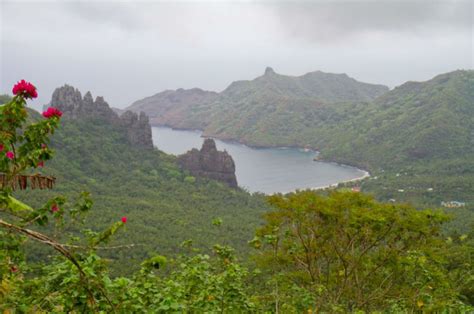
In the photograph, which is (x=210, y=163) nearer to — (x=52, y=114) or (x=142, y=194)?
(x=142, y=194)

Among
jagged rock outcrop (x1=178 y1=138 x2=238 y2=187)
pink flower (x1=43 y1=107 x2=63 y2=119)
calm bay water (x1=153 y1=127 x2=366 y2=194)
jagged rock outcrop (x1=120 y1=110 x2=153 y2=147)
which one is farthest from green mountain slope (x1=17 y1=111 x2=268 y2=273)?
calm bay water (x1=153 y1=127 x2=366 y2=194)

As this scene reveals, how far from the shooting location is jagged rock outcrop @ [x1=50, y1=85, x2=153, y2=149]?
6519 cm

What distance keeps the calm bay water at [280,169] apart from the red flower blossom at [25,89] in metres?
81.5

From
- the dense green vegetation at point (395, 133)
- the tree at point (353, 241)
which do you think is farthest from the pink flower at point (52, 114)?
the dense green vegetation at point (395, 133)

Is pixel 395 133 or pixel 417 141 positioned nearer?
pixel 417 141

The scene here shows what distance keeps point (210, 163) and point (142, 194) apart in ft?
62.9

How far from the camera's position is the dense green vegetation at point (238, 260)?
3762 millimetres

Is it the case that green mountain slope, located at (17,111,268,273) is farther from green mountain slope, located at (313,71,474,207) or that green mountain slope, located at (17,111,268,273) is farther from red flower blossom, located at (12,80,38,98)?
green mountain slope, located at (313,71,474,207)

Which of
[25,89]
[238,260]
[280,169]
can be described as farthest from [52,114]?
[280,169]

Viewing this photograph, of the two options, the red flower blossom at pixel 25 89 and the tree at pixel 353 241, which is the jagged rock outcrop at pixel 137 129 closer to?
the tree at pixel 353 241

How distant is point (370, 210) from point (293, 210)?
2279 millimetres

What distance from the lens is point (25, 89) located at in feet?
12.5

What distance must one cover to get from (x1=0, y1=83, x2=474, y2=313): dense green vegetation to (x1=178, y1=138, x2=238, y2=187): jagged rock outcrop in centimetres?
3163

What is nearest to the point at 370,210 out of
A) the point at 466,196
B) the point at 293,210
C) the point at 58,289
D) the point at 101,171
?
the point at 293,210
